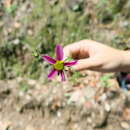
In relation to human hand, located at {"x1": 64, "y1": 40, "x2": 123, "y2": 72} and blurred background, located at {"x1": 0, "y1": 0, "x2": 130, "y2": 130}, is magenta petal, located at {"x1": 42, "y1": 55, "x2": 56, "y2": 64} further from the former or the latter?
blurred background, located at {"x1": 0, "y1": 0, "x2": 130, "y2": 130}

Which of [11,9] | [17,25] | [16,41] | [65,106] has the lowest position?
[65,106]

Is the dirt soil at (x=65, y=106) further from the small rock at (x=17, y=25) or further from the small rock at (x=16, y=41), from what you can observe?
the small rock at (x=17, y=25)

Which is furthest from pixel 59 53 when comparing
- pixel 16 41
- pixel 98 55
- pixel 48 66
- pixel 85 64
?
pixel 16 41

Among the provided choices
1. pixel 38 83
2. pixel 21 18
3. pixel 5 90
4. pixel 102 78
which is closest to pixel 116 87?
pixel 102 78

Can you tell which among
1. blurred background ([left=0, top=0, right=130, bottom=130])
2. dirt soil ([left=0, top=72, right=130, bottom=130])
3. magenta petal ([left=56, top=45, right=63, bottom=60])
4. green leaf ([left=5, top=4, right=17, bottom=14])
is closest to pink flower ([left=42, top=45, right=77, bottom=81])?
magenta petal ([left=56, top=45, right=63, bottom=60])

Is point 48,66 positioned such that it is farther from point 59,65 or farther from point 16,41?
point 59,65

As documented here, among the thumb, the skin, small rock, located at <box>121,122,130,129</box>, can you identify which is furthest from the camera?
small rock, located at <box>121,122,130,129</box>
